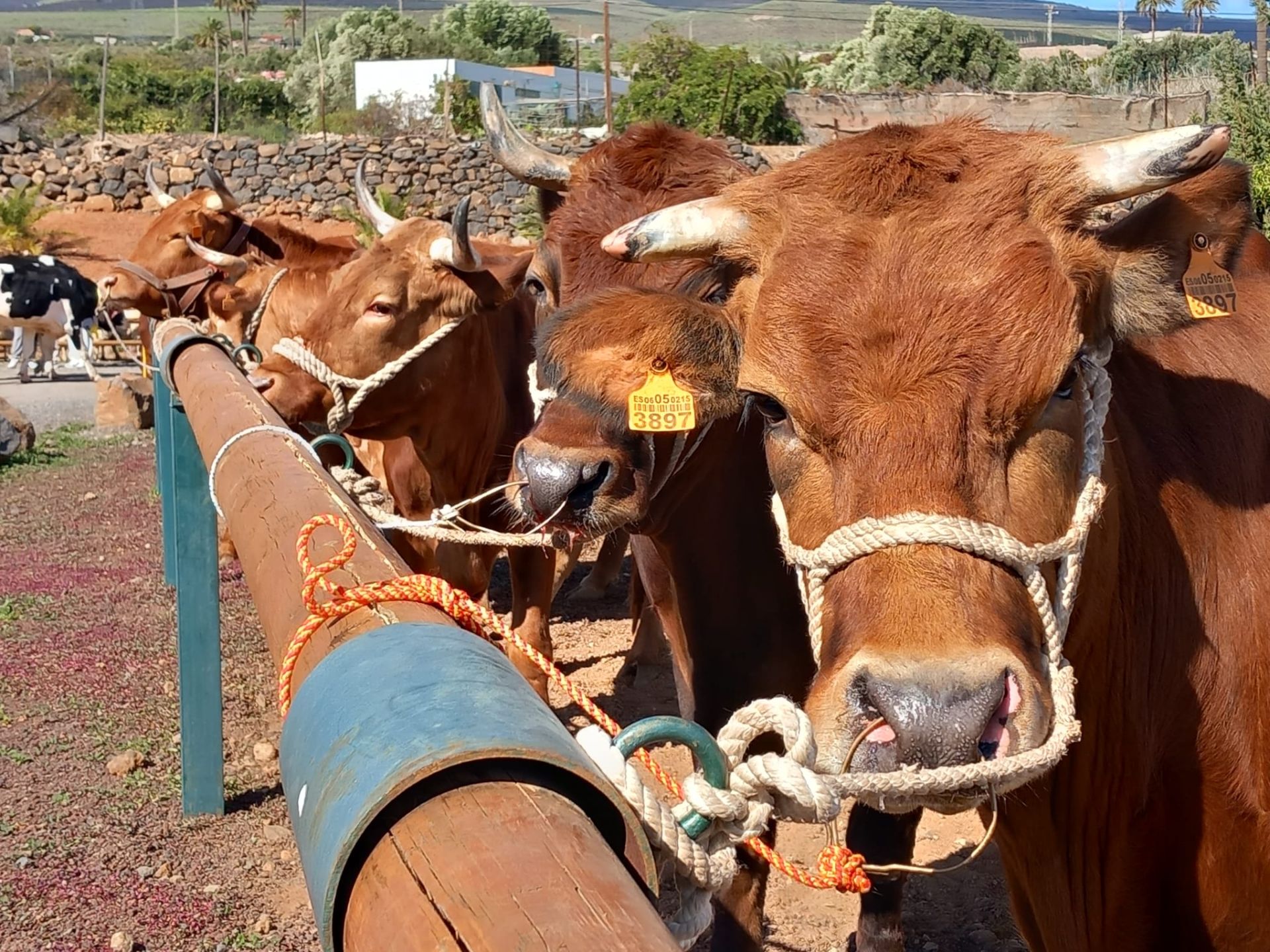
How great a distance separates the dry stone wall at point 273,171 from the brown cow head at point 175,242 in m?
23.4

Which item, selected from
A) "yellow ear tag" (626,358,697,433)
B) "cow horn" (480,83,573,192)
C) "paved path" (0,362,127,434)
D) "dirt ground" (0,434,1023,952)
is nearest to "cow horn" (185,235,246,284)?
"dirt ground" (0,434,1023,952)

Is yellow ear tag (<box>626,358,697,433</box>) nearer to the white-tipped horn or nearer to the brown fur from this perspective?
the brown fur

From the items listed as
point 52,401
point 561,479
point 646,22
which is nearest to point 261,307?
point 561,479

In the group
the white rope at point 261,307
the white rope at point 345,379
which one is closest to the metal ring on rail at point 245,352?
the white rope at point 345,379

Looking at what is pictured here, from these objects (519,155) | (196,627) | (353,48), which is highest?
(353,48)

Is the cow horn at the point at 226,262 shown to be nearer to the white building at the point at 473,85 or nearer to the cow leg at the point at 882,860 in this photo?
the cow leg at the point at 882,860

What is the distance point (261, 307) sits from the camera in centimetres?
775

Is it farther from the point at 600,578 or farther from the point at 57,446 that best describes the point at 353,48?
the point at 600,578

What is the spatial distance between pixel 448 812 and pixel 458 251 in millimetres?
4889

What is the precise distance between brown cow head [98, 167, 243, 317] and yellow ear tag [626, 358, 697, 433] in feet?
26.3

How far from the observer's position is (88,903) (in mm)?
4176

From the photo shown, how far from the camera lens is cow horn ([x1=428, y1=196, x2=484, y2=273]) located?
5.73m

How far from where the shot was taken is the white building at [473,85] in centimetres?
4838

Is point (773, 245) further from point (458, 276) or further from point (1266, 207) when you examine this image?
point (1266, 207)
